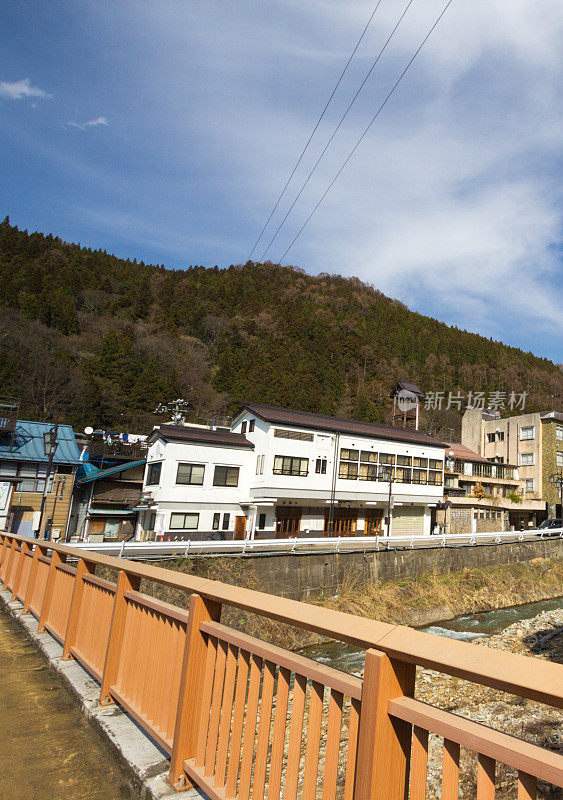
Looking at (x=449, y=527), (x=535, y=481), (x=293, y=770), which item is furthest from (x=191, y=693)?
(x=535, y=481)

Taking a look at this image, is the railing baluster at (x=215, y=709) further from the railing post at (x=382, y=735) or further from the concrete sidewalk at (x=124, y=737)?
the railing post at (x=382, y=735)

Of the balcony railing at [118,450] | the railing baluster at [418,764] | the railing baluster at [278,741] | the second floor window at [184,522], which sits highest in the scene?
the balcony railing at [118,450]

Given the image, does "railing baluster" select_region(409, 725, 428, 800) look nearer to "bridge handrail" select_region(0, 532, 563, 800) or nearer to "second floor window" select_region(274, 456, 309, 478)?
"bridge handrail" select_region(0, 532, 563, 800)

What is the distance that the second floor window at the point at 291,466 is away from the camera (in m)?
31.0

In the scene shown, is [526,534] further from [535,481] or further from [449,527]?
[535,481]

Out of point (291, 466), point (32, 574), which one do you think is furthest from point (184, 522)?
point (32, 574)

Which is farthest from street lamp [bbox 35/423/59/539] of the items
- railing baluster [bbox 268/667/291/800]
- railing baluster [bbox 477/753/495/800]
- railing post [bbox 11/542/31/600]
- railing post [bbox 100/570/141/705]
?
railing baluster [bbox 477/753/495/800]

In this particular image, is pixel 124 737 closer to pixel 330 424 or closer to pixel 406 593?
pixel 406 593

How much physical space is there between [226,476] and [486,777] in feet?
99.2

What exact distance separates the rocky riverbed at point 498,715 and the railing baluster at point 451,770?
4.73 metres

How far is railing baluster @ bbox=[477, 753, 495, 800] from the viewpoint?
1.49m

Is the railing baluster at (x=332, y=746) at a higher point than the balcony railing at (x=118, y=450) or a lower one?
lower

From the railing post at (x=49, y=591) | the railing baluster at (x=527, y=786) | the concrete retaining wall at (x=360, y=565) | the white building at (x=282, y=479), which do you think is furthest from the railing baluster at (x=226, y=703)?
the white building at (x=282, y=479)

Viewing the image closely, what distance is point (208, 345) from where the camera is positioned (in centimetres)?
7081
